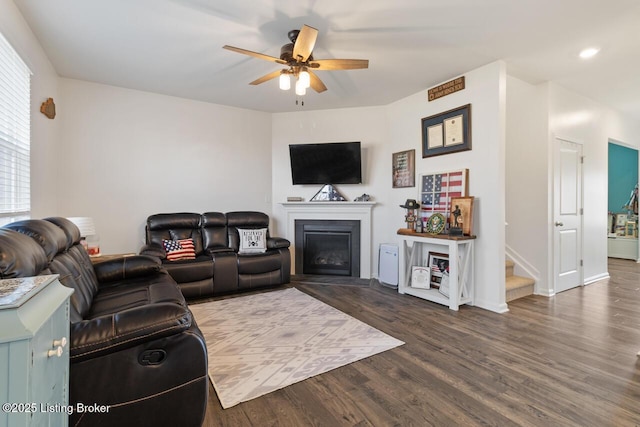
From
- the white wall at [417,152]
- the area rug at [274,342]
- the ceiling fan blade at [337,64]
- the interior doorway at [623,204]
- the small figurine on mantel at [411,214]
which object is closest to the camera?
the area rug at [274,342]

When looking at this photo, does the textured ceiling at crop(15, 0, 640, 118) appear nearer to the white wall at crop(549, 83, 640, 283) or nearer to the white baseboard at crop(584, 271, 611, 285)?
the white wall at crop(549, 83, 640, 283)

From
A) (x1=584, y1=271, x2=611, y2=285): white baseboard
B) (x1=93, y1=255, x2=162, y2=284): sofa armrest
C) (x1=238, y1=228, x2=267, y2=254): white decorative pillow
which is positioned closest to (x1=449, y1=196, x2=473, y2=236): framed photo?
(x1=584, y1=271, x2=611, y2=285): white baseboard

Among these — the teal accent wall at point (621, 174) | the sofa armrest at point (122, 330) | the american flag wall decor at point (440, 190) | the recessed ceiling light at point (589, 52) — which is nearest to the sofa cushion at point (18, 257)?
the sofa armrest at point (122, 330)

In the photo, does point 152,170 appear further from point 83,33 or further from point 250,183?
point 83,33

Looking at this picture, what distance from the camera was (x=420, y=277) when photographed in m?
3.73

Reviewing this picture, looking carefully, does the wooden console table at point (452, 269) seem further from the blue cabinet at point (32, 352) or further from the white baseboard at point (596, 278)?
the blue cabinet at point (32, 352)

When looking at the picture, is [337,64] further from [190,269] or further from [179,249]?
[179,249]

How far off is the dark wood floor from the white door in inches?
32.2

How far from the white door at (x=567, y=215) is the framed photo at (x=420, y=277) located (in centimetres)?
170

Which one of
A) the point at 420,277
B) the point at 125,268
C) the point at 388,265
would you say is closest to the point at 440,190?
the point at 420,277

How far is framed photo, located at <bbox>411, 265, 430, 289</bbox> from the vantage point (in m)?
3.68

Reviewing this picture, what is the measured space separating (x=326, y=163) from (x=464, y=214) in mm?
2187

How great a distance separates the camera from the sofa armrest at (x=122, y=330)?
120 centimetres

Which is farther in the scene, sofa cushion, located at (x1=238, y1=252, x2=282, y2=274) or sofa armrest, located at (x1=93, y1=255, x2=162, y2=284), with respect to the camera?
sofa cushion, located at (x1=238, y1=252, x2=282, y2=274)
